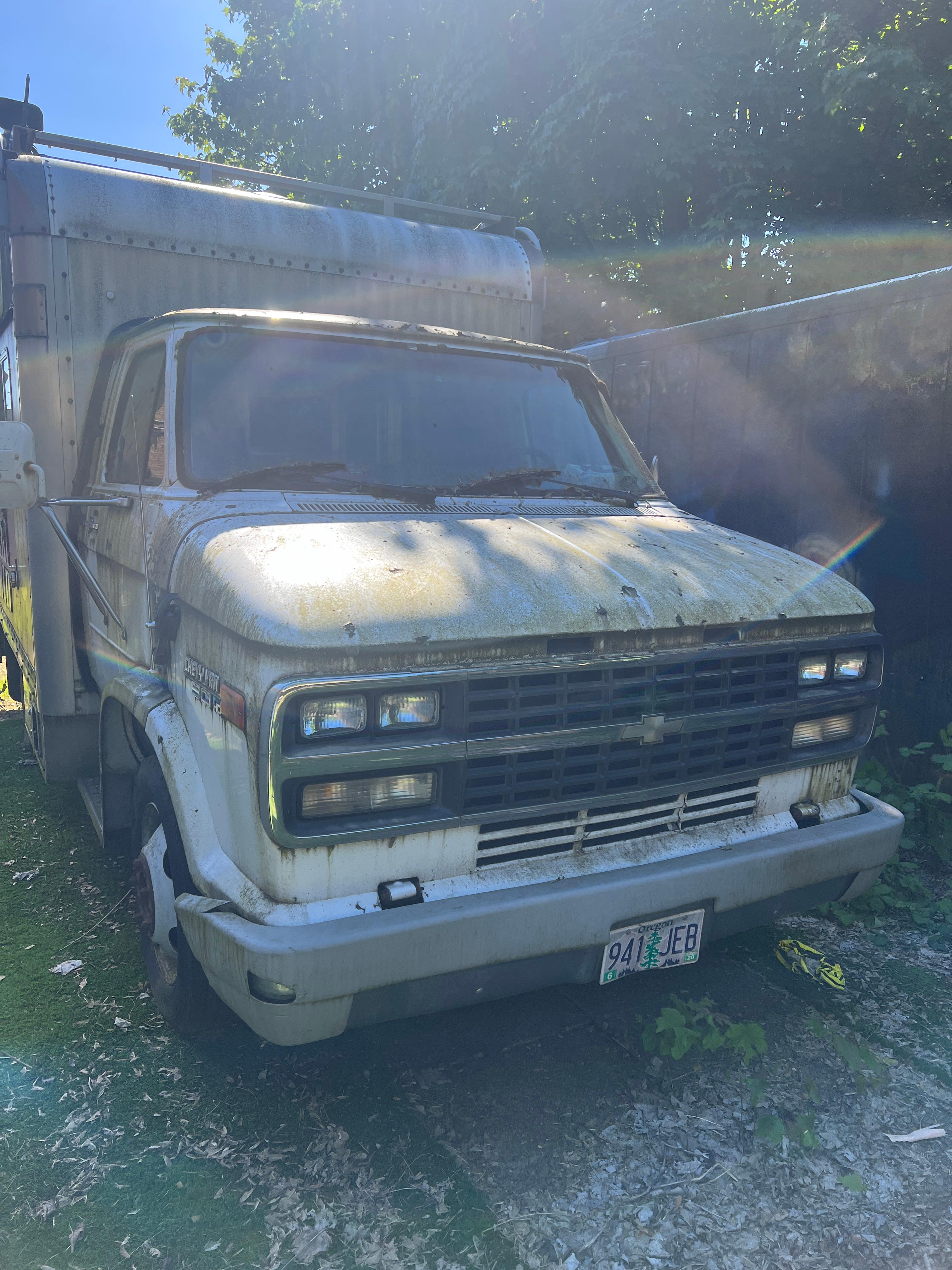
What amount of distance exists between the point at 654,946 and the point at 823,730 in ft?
3.31

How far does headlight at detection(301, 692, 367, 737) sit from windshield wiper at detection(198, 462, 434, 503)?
1129 millimetres

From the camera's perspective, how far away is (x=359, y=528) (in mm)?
2863

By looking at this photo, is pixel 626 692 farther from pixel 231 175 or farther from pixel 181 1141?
pixel 231 175

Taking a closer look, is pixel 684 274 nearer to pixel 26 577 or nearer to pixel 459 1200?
pixel 26 577

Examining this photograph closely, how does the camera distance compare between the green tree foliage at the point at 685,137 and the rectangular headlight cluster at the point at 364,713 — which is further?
the green tree foliage at the point at 685,137

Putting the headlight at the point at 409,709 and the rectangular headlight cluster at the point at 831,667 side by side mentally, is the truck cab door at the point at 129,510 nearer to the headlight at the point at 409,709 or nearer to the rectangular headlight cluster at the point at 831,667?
the headlight at the point at 409,709

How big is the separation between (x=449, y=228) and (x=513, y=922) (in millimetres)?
4084

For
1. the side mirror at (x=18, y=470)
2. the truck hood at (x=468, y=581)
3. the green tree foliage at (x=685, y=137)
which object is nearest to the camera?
the truck hood at (x=468, y=581)

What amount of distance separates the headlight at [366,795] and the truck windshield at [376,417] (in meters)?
1.27

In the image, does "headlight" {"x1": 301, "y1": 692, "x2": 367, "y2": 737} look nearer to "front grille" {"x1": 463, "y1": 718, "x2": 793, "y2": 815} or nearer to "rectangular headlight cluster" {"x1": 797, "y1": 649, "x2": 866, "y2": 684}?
"front grille" {"x1": 463, "y1": 718, "x2": 793, "y2": 815}

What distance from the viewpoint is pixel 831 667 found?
10.4 ft

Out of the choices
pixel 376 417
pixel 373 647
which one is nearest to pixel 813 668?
pixel 373 647

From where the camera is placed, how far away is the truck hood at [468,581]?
7.80 ft

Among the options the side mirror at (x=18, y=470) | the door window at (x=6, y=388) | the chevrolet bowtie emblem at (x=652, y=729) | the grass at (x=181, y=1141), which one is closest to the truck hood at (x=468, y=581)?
the chevrolet bowtie emblem at (x=652, y=729)
